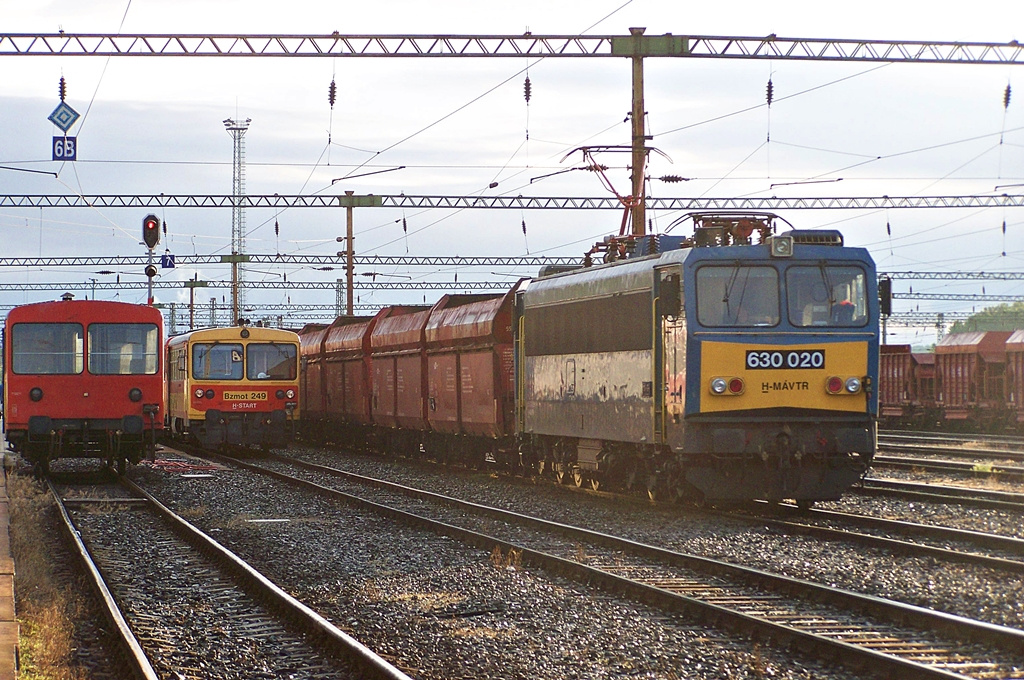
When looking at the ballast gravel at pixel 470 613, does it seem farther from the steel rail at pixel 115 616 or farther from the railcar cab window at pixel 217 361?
the railcar cab window at pixel 217 361

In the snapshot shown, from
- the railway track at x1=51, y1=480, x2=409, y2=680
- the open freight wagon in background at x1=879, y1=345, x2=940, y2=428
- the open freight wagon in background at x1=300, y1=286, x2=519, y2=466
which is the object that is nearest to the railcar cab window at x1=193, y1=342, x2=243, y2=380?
the open freight wagon in background at x1=300, y1=286, x2=519, y2=466

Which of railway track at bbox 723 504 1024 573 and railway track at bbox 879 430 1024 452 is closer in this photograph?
railway track at bbox 723 504 1024 573

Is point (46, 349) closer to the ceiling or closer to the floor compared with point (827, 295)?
closer to the floor

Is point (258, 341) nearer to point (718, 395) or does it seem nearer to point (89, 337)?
point (89, 337)

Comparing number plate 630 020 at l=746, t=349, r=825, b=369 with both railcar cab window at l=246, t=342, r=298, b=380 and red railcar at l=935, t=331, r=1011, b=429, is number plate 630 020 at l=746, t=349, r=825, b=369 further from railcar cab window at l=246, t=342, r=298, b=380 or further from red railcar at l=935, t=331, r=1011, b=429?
red railcar at l=935, t=331, r=1011, b=429

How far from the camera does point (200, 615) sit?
966 centimetres

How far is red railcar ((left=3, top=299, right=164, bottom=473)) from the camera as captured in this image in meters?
20.9

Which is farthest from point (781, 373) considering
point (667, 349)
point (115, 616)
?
point (115, 616)

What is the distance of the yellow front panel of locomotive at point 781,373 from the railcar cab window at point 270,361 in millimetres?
16045

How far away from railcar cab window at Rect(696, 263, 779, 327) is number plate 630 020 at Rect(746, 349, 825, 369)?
0.33 meters

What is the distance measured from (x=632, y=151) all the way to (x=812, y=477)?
1022 centimetres

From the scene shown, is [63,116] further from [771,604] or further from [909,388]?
[909,388]

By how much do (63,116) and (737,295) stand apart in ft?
52.6

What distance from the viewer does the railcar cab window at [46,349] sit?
2102 centimetres
